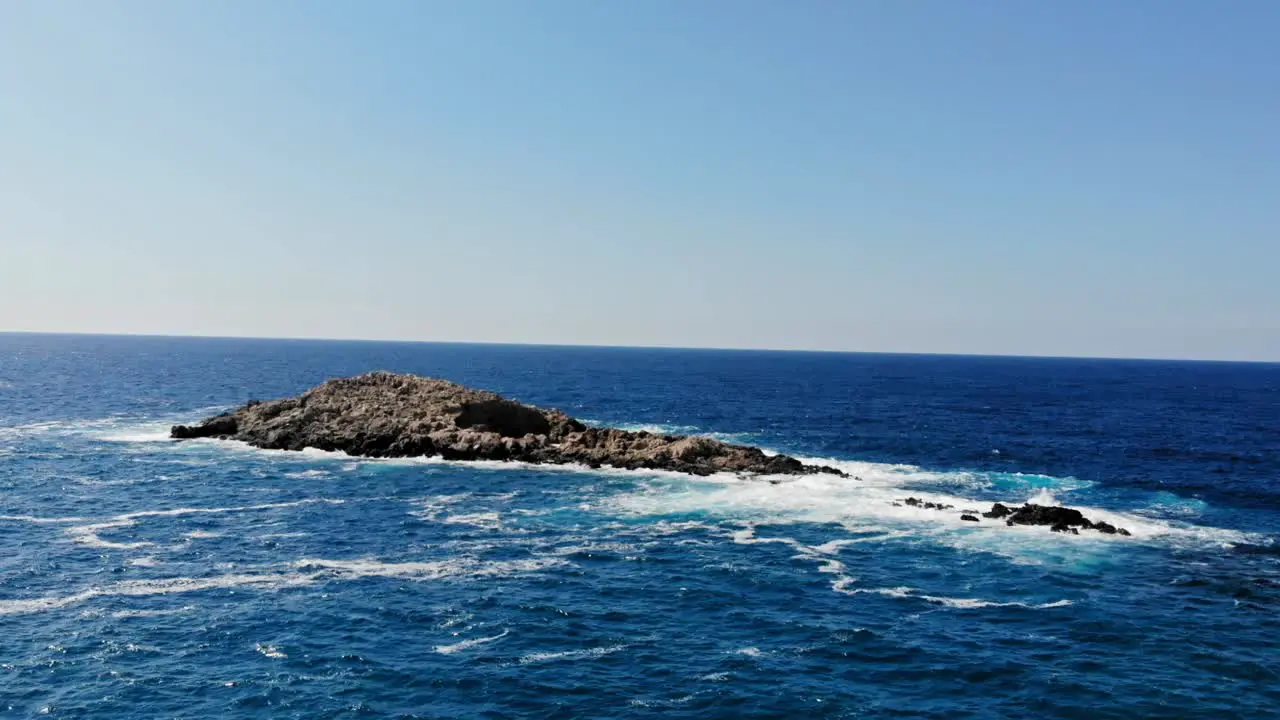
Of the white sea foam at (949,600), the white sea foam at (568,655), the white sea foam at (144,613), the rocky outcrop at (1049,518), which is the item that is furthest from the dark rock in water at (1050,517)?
the white sea foam at (144,613)

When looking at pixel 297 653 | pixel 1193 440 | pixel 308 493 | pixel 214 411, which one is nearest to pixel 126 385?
pixel 214 411

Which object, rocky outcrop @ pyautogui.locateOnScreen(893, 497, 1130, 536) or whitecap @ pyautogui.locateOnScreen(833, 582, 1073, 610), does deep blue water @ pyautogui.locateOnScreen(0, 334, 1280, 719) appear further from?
rocky outcrop @ pyautogui.locateOnScreen(893, 497, 1130, 536)

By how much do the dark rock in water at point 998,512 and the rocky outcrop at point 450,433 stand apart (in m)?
A: 18.0

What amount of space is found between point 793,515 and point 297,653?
3588cm

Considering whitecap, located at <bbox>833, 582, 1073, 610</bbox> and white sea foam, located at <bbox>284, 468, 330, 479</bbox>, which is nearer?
whitecap, located at <bbox>833, 582, 1073, 610</bbox>

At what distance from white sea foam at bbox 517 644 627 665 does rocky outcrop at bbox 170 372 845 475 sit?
131 ft

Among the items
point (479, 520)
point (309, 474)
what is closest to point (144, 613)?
point (479, 520)

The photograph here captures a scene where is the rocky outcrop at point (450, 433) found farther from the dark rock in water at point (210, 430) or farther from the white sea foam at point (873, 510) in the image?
the white sea foam at point (873, 510)

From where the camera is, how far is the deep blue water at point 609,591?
29.9 m

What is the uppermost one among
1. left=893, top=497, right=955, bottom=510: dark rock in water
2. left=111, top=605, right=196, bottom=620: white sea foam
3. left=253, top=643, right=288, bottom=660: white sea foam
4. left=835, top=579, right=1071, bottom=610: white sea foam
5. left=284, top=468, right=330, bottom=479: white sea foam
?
left=893, top=497, right=955, bottom=510: dark rock in water

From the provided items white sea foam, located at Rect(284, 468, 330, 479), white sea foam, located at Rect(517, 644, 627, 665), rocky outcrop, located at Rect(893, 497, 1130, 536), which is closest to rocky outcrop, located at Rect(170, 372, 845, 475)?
white sea foam, located at Rect(284, 468, 330, 479)

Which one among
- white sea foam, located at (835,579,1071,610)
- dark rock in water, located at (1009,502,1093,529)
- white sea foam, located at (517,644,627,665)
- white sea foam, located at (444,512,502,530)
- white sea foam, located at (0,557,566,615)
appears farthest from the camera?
dark rock in water, located at (1009,502,1093,529)

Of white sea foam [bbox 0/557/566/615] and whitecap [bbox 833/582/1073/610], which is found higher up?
whitecap [bbox 833/582/1073/610]

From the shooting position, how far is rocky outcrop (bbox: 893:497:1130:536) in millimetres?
55031
